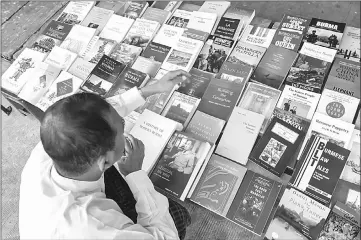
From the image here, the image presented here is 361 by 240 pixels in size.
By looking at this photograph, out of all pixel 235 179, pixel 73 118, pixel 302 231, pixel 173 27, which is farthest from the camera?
pixel 173 27

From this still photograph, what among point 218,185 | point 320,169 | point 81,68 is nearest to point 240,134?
point 218,185

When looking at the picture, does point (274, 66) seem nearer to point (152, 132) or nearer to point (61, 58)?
point (152, 132)

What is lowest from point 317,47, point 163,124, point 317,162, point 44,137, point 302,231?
point 44,137

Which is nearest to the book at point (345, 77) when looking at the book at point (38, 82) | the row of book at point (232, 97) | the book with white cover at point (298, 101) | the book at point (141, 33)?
the row of book at point (232, 97)

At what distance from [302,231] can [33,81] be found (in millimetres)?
1886

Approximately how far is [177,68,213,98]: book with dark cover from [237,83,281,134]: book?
0.80 feet

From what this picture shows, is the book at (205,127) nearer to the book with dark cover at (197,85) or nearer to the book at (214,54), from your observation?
the book with dark cover at (197,85)

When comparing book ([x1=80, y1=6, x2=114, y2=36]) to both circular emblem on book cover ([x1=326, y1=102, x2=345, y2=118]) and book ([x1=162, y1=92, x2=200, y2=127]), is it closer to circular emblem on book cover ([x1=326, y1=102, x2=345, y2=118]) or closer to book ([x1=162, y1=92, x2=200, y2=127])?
book ([x1=162, y1=92, x2=200, y2=127])

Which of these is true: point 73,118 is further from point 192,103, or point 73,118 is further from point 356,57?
point 356,57

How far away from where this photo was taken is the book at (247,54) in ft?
6.03

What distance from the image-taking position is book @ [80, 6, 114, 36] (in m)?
2.29

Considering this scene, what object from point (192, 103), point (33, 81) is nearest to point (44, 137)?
point (192, 103)

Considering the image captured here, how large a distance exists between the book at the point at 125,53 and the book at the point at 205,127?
65 cm

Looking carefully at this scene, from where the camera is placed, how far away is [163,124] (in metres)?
1.69
